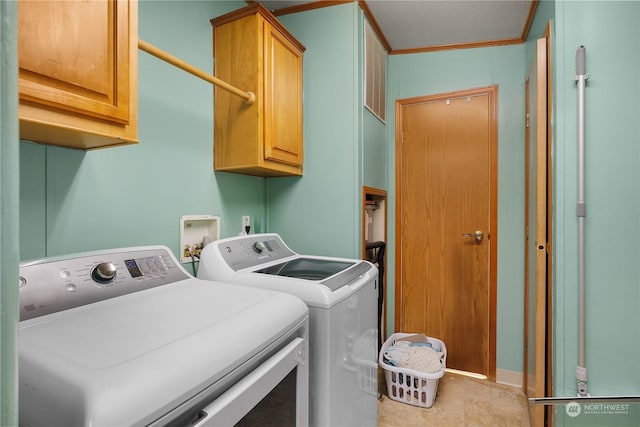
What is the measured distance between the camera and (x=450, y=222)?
2.59 meters

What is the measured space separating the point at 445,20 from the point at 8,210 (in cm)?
268

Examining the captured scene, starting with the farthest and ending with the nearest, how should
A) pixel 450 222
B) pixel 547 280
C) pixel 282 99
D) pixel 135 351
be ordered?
1. pixel 450 222
2. pixel 282 99
3. pixel 547 280
4. pixel 135 351

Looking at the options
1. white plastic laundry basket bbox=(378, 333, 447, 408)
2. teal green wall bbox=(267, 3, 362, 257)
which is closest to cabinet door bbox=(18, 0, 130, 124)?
teal green wall bbox=(267, 3, 362, 257)

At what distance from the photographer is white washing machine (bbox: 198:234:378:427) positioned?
116 centimetres

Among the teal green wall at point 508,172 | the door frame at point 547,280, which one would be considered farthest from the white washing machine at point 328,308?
the teal green wall at point 508,172

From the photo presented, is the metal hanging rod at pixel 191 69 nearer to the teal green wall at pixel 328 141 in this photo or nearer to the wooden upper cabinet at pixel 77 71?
the wooden upper cabinet at pixel 77 71

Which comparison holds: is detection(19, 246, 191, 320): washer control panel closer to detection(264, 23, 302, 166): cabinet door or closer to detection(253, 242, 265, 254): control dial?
detection(253, 242, 265, 254): control dial

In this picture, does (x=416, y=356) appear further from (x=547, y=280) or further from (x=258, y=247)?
(x=258, y=247)

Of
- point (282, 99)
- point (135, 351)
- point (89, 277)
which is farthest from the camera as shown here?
point (282, 99)

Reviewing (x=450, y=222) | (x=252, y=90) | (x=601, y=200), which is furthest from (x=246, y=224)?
Result: (x=601, y=200)

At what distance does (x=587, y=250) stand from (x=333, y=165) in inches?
54.2

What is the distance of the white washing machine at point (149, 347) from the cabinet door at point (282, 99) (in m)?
0.90

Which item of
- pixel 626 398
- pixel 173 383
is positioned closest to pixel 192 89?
pixel 173 383

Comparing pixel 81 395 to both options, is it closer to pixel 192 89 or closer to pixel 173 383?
pixel 173 383
